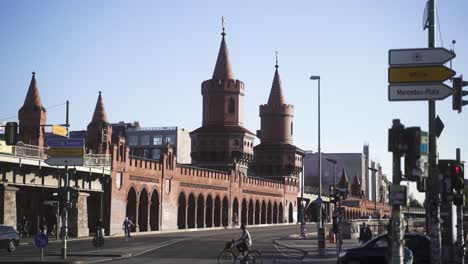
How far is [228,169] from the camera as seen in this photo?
93.6 meters

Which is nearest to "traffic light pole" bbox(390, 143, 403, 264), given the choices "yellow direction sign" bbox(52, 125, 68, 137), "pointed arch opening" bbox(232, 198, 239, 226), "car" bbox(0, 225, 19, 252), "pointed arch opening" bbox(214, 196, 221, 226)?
"yellow direction sign" bbox(52, 125, 68, 137)

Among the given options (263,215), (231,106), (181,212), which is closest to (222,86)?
(231,106)

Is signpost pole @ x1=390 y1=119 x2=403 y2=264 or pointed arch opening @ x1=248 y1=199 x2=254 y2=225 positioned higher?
signpost pole @ x1=390 y1=119 x2=403 y2=264

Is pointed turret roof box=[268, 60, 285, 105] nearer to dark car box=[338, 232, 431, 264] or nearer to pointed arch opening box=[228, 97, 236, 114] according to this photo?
pointed arch opening box=[228, 97, 236, 114]

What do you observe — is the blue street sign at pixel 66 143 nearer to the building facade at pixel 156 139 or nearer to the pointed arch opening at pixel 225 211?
the pointed arch opening at pixel 225 211

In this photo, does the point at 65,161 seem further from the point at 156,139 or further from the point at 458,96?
the point at 156,139

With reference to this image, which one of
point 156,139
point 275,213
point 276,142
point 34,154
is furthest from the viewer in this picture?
point 156,139

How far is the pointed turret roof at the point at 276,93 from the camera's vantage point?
4412 inches

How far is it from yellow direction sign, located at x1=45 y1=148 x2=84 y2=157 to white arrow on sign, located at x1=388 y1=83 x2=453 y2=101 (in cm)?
1779

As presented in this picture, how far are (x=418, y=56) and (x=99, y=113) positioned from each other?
205 ft

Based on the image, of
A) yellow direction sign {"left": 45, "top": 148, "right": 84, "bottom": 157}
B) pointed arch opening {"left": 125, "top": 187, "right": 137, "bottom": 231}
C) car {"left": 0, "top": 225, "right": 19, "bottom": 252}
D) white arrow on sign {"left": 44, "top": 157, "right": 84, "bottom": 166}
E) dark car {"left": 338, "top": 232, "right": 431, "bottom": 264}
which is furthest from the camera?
pointed arch opening {"left": 125, "top": 187, "right": 137, "bottom": 231}

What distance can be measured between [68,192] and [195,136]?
6970cm

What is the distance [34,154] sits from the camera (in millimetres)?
51375

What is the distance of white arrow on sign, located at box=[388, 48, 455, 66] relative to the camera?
13961mm
